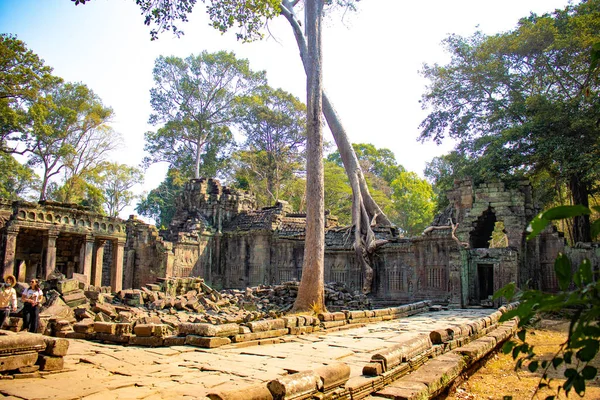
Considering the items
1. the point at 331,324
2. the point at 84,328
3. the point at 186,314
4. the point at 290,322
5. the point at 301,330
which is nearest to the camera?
the point at 84,328

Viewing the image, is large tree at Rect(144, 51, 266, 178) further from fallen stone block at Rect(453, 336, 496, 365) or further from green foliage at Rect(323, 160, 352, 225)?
fallen stone block at Rect(453, 336, 496, 365)

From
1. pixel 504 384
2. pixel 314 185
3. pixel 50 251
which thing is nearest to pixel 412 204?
pixel 314 185

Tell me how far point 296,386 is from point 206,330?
13.7 feet

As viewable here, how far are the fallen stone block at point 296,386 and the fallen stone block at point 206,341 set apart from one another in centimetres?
372

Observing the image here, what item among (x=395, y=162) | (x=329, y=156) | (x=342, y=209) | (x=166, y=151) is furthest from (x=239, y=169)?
(x=395, y=162)

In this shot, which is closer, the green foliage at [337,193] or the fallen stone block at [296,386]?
the fallen stone block at [296,386]

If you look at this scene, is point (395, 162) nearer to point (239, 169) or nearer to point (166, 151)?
point (239, 169)

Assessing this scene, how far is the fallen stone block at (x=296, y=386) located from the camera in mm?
4016

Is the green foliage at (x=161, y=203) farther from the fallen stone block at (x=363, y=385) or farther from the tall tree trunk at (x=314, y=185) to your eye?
the fallen stone block at (x=363, y=385)

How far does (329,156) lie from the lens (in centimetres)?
5269

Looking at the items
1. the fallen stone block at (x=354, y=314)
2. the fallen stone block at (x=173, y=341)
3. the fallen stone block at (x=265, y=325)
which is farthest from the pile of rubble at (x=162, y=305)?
the fallen stone block at (x=354, y=314)

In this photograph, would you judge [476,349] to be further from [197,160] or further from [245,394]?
[197,160]

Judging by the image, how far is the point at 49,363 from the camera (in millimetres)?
5602

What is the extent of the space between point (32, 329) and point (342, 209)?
1173 inches
